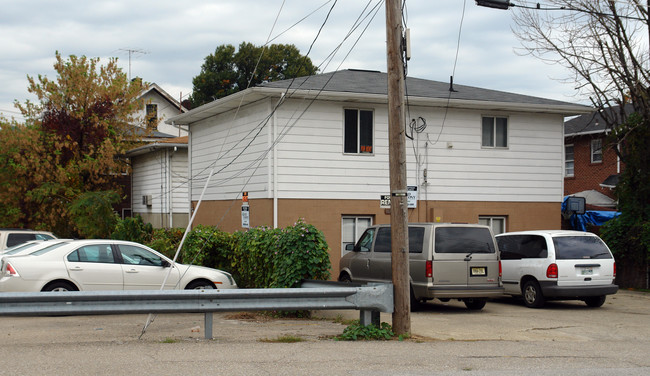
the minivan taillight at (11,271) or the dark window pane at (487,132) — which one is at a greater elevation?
the dark window pane at (487,132)

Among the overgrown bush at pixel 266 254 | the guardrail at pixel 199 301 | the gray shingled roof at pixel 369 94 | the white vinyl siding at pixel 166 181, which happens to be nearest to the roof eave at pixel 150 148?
the white vinyl siding at pixel 166 181

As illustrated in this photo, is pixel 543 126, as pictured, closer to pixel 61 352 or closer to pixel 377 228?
pixel 377 228

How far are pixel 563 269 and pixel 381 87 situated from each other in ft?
25.6

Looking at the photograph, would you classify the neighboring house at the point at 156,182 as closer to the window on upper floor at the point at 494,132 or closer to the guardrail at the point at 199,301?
the window on upper floor at the point at 494,132

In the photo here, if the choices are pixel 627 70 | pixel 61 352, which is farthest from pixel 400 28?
pixel 627 70

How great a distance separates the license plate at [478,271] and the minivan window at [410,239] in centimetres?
114

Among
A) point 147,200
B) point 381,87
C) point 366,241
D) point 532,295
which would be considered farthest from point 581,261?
point 147,200

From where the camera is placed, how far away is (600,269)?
1546cm

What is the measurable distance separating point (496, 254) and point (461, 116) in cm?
724

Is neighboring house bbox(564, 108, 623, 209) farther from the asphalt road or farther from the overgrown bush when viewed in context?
the overgrown bush

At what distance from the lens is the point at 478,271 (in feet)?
47.0

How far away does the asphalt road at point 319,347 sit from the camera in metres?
8.21

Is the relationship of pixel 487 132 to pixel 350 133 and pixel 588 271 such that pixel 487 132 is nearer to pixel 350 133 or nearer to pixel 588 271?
pixel 350 133

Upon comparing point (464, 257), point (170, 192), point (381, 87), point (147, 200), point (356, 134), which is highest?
point (381, 87)
